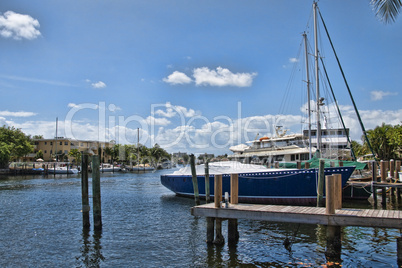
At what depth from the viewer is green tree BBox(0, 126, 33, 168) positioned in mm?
79750

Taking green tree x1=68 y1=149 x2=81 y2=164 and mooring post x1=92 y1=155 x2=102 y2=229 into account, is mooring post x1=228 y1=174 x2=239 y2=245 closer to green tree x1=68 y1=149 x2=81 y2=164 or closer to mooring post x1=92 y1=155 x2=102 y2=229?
mooring post x1=92 y1=155 x2=102 y2=229

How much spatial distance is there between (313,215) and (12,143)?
89.0 meters

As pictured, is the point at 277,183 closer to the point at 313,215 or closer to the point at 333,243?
the point at 333,243

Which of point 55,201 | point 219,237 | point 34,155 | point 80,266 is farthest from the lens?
point 34,155

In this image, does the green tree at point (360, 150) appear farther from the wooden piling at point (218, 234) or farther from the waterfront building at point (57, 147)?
the waterfront building at point (57, 147)

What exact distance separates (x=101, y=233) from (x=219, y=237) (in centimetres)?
686

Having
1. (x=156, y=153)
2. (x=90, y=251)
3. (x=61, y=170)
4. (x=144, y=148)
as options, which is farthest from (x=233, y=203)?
(x=156, y=153)

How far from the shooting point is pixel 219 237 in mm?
13031

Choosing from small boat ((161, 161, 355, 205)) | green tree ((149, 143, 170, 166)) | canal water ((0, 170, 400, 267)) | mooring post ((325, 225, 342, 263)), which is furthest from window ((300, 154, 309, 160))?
green tree ((149, 143, 170, 166))

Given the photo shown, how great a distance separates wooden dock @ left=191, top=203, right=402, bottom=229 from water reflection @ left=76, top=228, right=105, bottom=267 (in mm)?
4257

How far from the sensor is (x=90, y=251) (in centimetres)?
1364

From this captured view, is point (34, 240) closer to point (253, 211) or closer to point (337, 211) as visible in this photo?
point (253, 211)

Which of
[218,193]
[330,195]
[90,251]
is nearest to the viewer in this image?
[330,195]

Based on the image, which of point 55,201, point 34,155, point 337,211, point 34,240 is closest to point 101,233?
point 34,240
